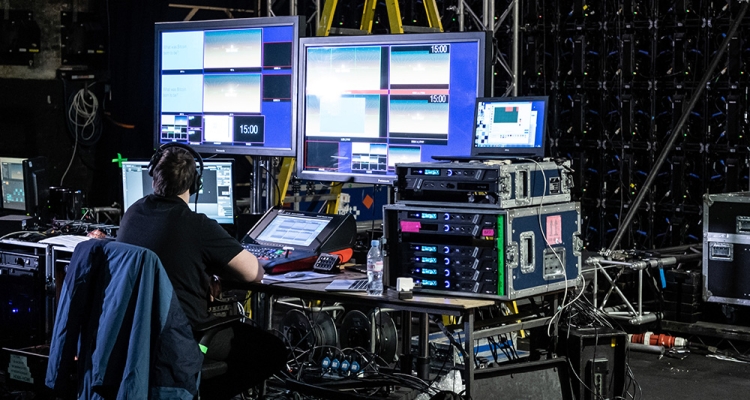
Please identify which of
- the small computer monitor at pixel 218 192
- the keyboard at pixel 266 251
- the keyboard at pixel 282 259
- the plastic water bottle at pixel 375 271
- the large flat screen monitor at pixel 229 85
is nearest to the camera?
the plastic water bottle at pixel 375 271

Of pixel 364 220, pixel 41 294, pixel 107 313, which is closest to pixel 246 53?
pixel 41 294

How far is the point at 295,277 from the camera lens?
Answer: 14.3 ft

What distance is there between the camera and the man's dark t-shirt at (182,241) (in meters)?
3.83

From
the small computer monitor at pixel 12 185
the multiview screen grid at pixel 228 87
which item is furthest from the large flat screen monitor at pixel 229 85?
the small computer monitor at pixel 12 185

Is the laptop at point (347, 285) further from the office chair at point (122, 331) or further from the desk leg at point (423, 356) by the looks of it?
the office chair at point (122, 331)

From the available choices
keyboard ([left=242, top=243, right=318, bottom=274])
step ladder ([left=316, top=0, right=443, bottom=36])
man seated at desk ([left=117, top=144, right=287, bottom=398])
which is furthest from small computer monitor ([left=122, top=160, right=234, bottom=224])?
step ladder ([left=316, top=0, right=443, bottom=36])

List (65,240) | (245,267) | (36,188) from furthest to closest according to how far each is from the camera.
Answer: (36,188), (65,240), (245,267)

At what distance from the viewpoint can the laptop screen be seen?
420cm

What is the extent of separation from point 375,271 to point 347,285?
0.13 m

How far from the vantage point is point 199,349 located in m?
3.78

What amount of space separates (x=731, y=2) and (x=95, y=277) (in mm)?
7411

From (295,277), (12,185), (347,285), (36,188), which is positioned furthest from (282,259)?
(12,185)

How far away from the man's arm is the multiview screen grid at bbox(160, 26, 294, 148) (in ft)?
3.87

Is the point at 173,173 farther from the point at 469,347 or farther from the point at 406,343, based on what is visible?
the point at 406,343
